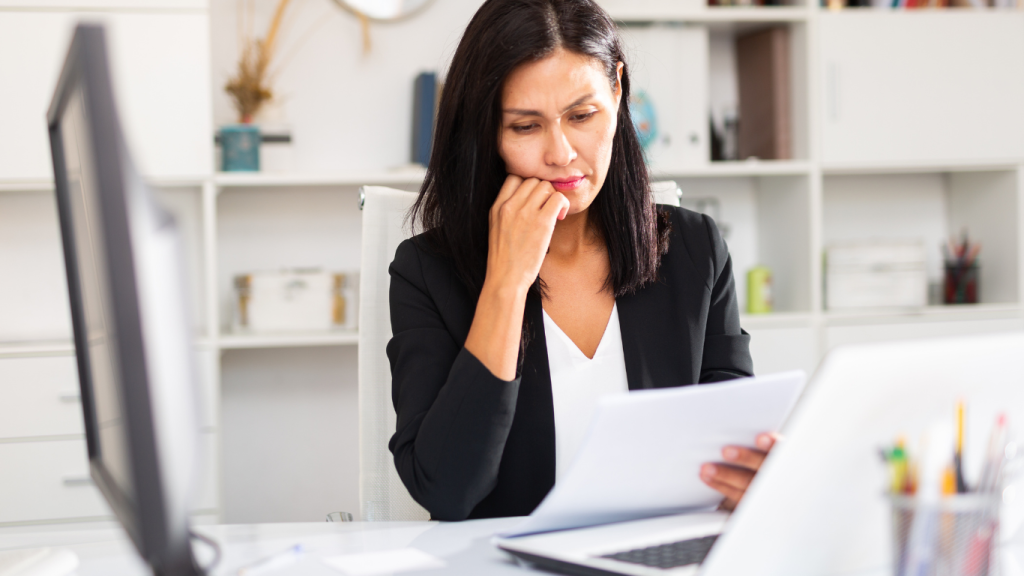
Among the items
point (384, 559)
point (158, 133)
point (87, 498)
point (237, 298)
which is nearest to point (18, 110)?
point (158, 133)

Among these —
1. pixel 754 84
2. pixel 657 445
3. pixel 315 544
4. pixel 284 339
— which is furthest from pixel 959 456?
pixel 754 84

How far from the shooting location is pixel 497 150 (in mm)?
1247

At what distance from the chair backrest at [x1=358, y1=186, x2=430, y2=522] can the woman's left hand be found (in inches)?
23.0

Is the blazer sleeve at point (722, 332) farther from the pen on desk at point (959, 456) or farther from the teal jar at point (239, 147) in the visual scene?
the teal jar at point (239, 147)

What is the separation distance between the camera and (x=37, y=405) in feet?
7.02

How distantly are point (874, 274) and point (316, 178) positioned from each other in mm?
1656

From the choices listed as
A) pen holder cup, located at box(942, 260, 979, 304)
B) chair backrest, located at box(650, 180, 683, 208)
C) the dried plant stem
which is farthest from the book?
the dried plant stem

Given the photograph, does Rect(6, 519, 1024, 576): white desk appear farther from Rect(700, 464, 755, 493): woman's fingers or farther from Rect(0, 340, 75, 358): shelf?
Rect(0, 340, 75, 358): shelf

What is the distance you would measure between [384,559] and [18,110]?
194cm

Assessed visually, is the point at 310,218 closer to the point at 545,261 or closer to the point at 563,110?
the point at 545,261

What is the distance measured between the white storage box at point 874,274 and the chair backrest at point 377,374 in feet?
5.33

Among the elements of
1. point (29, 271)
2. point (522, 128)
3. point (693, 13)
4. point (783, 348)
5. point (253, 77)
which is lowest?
point (783, 348)

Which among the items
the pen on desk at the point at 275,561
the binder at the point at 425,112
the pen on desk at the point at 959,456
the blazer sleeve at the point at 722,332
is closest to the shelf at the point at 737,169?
the binder at the point at 425,112

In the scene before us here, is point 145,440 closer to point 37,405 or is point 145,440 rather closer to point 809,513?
point 809,513
